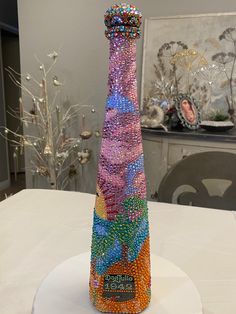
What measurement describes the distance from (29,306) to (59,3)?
244 cm

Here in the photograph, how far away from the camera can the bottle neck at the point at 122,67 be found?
448 millimetres

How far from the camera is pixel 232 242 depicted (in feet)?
2.73

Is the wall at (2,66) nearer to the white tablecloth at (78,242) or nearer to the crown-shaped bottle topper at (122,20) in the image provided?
the white tablecloth at (78,242)

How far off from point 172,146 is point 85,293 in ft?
5.01

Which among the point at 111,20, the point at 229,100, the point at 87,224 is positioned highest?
the point at 111,20

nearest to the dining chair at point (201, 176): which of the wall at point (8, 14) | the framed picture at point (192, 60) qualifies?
the framed picture at point (192, 60)

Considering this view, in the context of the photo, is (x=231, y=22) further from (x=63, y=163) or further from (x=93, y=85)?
(x=63, y=163)

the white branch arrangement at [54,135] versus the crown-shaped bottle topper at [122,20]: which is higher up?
the crown-shaped bottle topper at [122,20]

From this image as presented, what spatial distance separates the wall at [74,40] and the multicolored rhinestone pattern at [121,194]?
6.55ft

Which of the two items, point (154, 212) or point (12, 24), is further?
point (12, 24)

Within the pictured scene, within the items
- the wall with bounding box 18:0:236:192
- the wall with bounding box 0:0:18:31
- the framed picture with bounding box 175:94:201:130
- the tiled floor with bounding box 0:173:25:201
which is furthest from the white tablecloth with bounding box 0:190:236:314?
the wall with bounding box 0:0:18:31

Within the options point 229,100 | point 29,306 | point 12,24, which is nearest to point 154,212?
point 29,306

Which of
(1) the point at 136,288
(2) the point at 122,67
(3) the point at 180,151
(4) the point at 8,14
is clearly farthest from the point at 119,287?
(4) the point at 8,14

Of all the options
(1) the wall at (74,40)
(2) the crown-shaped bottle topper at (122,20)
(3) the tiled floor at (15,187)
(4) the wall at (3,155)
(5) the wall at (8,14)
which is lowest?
(3) the tiled floor at (15,187)
